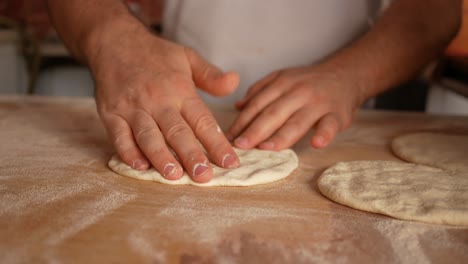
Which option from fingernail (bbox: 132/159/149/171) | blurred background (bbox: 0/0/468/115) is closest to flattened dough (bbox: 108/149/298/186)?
fingernail (bbox: 132/159/149/171)

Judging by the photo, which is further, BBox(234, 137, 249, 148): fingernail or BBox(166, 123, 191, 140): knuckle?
BBox(234, 137, 249, 148): fingernail

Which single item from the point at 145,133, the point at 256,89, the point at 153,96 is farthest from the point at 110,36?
the point at 256,89

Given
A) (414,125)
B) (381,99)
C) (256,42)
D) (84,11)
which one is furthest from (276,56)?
(381,99)

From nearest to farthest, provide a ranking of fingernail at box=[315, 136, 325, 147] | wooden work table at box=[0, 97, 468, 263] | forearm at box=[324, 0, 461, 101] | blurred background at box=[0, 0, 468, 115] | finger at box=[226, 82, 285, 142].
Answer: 1. wooden work table at box=[0, 97, 468, 263]
2. fingernail at box=[315, 136, 325, 147]
3. finger at box=[226, 82, 285, 142]
4. forearm at box=[324, 0, 461, 101]
5. blurred background at box=[0, 0, 468, 115]

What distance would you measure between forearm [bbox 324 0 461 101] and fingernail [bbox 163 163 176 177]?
2.52ft

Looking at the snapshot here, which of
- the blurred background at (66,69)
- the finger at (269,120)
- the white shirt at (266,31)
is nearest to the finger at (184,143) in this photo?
the finger at (269,120)

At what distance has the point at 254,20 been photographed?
74.0 inches

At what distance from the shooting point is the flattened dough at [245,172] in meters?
1.08

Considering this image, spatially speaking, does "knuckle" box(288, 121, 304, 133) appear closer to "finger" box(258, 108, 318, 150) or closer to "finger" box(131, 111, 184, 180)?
"finger" box(258, 108, 318, 150)

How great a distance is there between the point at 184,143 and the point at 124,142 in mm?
167

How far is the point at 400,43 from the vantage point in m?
1.71

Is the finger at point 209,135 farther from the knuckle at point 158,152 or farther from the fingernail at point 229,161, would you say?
the knuckle at point 158,152

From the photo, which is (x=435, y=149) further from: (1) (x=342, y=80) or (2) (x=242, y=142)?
(2) (x=242, y=142)

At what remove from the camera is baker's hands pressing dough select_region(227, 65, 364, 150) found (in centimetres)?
133
